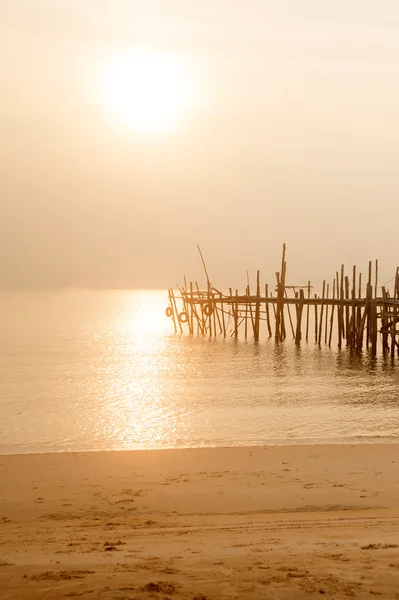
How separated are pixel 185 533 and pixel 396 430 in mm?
8023

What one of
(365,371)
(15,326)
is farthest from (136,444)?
(15,326)

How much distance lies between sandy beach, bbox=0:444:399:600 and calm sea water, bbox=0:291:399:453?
2.26 metres

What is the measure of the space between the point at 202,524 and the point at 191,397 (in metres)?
11.8

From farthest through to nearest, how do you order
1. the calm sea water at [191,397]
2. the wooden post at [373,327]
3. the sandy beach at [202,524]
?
the wooden post at [373,327] < the calm sea water at [191,397] < the sandy beach at [202,524]

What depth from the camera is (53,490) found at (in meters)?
8.24

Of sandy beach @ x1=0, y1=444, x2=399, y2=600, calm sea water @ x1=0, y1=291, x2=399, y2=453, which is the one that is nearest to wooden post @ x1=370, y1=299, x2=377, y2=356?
calm sea water @ x1=0, y1=291, x2=399, y2=453

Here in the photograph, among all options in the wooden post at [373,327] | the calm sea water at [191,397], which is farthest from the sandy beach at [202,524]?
the wooden post at [373,327]

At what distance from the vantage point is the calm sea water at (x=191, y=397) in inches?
508

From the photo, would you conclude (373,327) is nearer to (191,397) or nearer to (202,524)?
(191,397)

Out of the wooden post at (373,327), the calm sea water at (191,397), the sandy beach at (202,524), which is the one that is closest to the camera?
the sandy beach at (202,524)

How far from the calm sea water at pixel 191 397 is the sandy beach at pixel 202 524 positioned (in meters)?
2.26

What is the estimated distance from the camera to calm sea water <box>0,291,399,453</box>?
1291 centimetres

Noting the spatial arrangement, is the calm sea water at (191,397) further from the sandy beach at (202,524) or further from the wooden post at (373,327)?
the sandy beach at (202,524)

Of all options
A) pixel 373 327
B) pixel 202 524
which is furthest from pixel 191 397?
pixel 202 524
